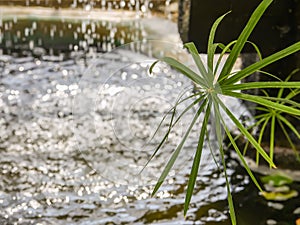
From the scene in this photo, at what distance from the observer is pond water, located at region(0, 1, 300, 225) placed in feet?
4.51

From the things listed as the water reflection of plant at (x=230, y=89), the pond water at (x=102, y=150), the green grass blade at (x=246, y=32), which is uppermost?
the green grass blade at (x=246, y=32)

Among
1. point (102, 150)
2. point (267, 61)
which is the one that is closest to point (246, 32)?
point (267, 61)

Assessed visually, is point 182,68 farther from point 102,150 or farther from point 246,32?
point 102,150

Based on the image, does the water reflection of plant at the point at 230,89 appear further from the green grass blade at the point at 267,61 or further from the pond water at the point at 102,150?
the pond water at the point at 102,150

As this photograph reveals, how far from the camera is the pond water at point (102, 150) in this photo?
4.51 feet

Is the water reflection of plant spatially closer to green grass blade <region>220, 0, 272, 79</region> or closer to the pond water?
green grass blade <region>220, 0, 272, 79</region>

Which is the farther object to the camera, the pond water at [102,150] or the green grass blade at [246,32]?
the pond water at [102,150]

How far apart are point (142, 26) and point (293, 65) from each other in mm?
1648

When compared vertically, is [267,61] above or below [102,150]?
above

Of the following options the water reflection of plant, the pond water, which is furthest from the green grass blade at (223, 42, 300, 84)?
the pond water

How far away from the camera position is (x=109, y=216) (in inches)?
67.5

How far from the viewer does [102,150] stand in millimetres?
1461

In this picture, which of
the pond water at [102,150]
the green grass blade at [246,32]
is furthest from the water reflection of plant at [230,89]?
the pond water at [102,150]

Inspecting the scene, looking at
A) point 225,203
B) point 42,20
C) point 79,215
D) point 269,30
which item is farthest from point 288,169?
point 42,20
